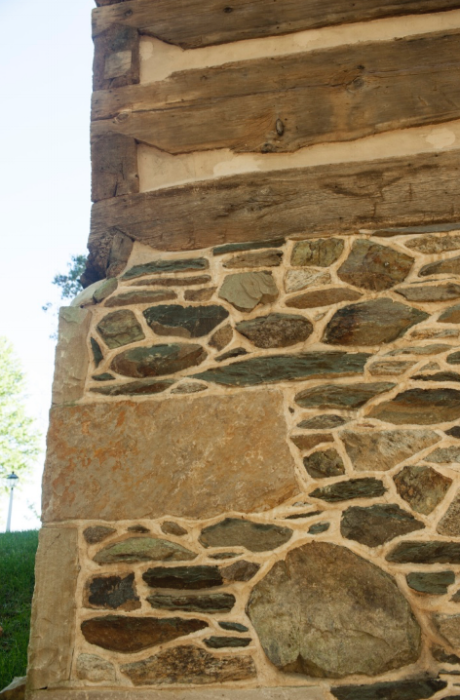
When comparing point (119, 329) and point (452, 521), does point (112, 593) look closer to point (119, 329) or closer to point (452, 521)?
point (119, 329)

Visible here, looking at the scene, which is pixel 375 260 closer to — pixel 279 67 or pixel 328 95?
pixel 328 95

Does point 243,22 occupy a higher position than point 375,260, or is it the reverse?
point 243,22

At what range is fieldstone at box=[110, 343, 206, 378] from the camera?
3.29 m

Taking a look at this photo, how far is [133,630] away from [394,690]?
3.93ft

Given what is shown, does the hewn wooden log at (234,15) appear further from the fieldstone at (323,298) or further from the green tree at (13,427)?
the green tree at (13,427)

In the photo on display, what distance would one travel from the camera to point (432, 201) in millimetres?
3424

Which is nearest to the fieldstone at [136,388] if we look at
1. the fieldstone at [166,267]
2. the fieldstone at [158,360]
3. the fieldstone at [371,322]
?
the fieldstone at [158,360]

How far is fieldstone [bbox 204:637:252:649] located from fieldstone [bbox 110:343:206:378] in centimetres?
133

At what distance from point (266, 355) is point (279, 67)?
1863mm

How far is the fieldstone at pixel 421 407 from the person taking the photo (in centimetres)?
298

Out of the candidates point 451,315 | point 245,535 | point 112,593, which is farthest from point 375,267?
point 112,593

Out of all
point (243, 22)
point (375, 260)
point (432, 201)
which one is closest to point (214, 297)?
point (375, 260)

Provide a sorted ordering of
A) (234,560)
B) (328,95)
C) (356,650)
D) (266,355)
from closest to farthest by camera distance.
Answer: (356,650)
(234,560)
(266,355)
(328,95)

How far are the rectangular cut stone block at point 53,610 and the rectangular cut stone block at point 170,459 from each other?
14 centimetres
